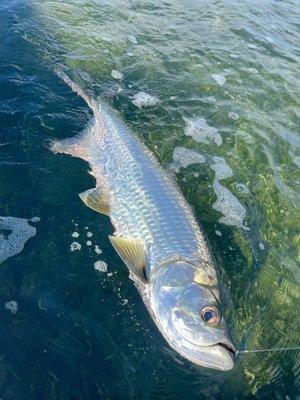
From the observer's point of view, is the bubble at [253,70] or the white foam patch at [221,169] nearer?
the white foam patch at [221,169]

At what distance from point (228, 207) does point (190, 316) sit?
7.52 feet

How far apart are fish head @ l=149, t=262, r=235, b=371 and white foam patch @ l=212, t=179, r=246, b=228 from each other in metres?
1.55

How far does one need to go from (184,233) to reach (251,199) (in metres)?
1.75

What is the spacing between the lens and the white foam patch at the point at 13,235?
441 cm

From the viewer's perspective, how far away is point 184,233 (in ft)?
14.5

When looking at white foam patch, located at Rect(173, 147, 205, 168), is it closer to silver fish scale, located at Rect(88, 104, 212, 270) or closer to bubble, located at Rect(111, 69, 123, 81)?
silver fish scale, located at Rect(88, 104, 212, 270)

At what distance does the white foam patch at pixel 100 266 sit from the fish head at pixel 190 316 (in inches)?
25.9

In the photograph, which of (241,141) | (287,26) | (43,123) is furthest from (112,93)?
(287,26)

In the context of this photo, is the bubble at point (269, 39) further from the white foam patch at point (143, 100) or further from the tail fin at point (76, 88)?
the tail fin at point (76, 88)

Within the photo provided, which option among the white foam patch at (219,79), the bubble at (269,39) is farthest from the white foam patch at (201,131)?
the bubble at (269,39)

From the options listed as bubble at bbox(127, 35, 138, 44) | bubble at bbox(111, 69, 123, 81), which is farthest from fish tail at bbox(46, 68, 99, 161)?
bubble at bbox(127, 35, 138, 44)

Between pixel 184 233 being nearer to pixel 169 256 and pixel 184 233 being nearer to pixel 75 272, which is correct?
pixel 169 256

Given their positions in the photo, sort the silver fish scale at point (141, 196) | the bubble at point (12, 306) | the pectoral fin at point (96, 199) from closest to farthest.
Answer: the bubble at point (12, 306) < the silver fish scale at point (141, 196) < the pectoral fin at point (96, 199)

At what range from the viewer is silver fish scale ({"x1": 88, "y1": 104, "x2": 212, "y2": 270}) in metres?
4.32
